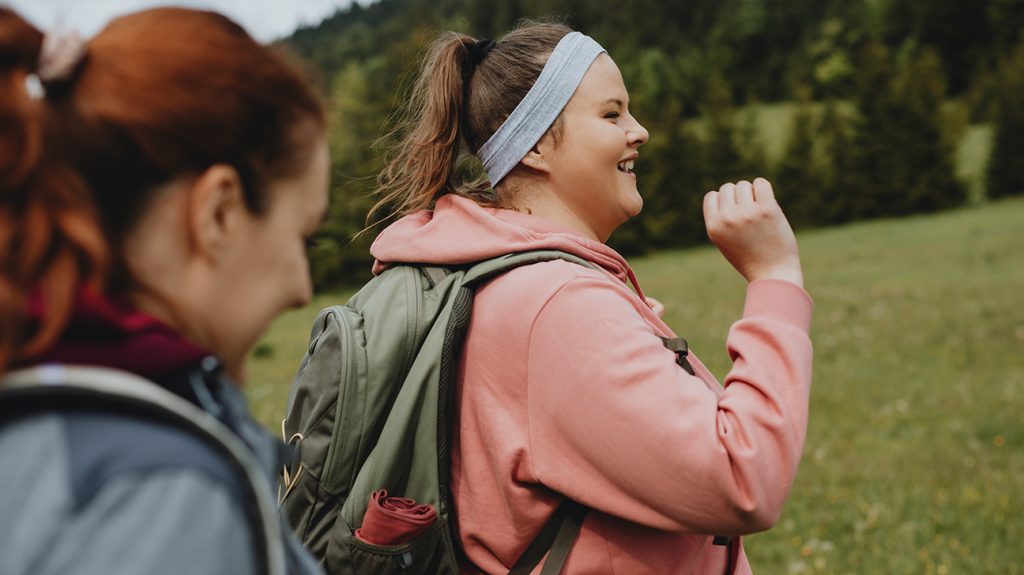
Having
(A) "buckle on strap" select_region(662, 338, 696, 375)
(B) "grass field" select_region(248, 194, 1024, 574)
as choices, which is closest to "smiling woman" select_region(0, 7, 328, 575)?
(A) "buckle on strap" select_region(662, 338, 696, 375)

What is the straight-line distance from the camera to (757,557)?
5555 mm

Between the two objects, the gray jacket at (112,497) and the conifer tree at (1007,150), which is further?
the conifer tree at (1007,150)

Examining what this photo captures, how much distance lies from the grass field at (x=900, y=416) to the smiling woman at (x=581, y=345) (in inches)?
148

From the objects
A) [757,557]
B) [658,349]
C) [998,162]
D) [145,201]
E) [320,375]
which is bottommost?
[998,162]

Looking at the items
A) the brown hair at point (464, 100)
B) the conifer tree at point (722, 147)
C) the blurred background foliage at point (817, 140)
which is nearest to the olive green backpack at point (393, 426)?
the brown hair at point (464, 100)

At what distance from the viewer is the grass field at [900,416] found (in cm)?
551

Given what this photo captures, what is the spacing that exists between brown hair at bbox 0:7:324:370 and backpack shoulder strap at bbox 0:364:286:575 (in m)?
0.04

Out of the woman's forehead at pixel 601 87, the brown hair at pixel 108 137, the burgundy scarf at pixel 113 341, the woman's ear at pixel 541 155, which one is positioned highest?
the brown hair at pixel 108 137

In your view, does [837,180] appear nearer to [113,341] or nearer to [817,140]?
[817,140]

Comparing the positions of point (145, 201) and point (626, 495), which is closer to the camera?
point (145, 201)

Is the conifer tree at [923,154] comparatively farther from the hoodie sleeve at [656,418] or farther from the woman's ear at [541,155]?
the hoodie sleeve at [656,418]

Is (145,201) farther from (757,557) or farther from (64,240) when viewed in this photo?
(757,557)

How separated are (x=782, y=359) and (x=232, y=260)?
1.14 metres

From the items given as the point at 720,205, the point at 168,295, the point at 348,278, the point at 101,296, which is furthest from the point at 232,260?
the point at 348,278
